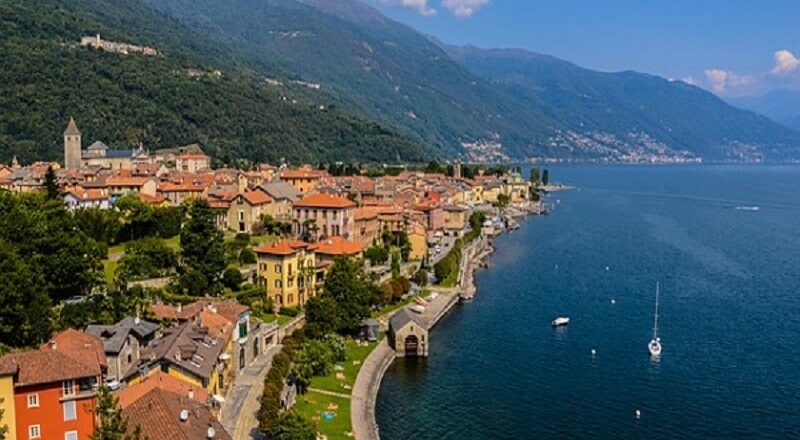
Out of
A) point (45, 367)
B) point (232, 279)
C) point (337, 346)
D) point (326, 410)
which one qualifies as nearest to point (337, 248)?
point (232, 279)

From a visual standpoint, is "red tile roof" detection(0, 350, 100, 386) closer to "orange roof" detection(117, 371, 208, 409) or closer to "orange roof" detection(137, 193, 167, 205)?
"orange roof" detection(117, 371, 208, 409)

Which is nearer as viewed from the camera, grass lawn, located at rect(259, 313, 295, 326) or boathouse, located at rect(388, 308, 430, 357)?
grass lawn, located at rect(259, 313, 295, 326)

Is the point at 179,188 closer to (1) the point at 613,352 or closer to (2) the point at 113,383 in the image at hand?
(1) the point at 613,352

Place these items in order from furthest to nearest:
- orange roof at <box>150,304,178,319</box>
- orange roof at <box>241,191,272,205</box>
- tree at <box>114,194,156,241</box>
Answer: orange roof at <box>241,191,272,205</box>, tree at <box>114,194,156,241</box>, orange roof at <box>150,304,178,319</box>

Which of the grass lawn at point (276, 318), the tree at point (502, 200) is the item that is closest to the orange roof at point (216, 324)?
the grass lawn at point (276, 318)

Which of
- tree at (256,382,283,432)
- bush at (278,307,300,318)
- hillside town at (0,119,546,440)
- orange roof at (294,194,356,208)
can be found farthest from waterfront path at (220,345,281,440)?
orange roof at (294,194,356,208)

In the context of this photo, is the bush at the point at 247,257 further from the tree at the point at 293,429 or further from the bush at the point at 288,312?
the tree at the point at 293,429
